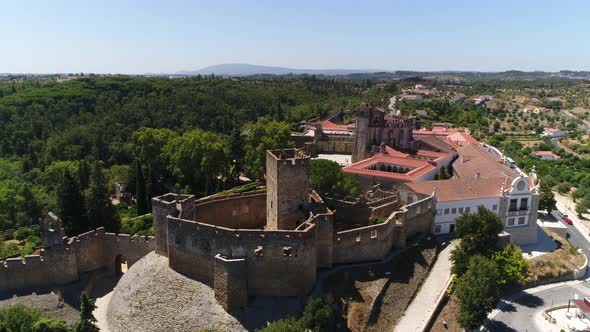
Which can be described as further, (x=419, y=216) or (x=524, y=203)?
(x=524, y=203)

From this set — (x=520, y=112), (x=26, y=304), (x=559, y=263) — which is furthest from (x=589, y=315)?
(x=520, y=112)

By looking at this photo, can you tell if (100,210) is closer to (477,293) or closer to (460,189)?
(477,293)

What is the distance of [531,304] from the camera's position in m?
36.2

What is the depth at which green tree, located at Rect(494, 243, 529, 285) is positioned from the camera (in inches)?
1378

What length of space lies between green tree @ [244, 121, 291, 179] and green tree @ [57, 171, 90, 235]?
22.4 m

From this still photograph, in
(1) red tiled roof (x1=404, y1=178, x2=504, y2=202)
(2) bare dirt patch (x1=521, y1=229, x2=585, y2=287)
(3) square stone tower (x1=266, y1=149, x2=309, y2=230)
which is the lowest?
(2) bare dirt patch (x1=521, y1=229, x2=585, y2=287)

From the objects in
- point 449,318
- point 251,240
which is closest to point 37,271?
point 251,240

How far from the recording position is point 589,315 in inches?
1337

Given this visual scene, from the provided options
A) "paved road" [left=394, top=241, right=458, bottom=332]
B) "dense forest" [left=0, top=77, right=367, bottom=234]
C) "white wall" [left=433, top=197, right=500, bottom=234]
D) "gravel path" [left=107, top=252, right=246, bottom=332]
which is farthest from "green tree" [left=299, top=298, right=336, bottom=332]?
"dense forest" [left=0, top=77, right=367, bottom=234]

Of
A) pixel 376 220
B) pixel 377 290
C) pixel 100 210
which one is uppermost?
pixel 376 220

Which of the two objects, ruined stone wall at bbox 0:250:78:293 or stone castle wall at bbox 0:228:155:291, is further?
stone castle wall at bbox 0:228:155:291

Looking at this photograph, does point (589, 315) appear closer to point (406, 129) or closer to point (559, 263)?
point (559, 263)

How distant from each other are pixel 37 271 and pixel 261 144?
3179 centimetres

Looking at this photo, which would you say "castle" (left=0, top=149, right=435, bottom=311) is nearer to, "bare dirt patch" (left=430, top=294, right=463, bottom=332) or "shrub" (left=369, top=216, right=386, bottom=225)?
"shrub" (left=369, top=216, right=386, bottom=225)
